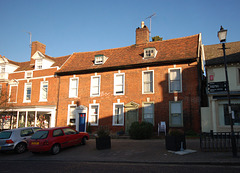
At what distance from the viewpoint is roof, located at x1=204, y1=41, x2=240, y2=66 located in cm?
1690

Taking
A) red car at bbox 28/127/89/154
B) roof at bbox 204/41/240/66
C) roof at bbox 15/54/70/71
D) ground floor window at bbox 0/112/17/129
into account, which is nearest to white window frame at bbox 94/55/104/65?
roof at bbox 15/54/70/71

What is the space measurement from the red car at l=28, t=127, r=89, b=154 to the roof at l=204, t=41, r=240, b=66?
504 inches

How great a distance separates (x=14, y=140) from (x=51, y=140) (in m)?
2.90

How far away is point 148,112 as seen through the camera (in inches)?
704

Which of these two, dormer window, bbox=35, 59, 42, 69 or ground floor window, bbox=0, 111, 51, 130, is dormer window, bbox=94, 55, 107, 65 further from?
ground floor window, bbox=0, 111, 51, 130

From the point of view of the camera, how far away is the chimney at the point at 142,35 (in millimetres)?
22266

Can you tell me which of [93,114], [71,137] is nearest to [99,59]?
[93,114]

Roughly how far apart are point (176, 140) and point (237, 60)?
9.99m

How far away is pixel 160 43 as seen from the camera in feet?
69.3

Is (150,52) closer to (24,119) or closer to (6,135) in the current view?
(6,135)

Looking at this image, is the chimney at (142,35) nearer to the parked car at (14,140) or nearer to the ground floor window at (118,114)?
the ground floor window at (118,114)

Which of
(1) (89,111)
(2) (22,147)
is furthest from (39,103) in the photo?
(2) (22,147)

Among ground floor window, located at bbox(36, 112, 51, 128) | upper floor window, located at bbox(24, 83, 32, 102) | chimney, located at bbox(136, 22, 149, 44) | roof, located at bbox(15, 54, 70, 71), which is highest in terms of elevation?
chimney, located at bbox(136, 22, 149, 44)

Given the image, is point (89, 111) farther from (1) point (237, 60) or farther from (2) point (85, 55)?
(1) point (237, 60)
